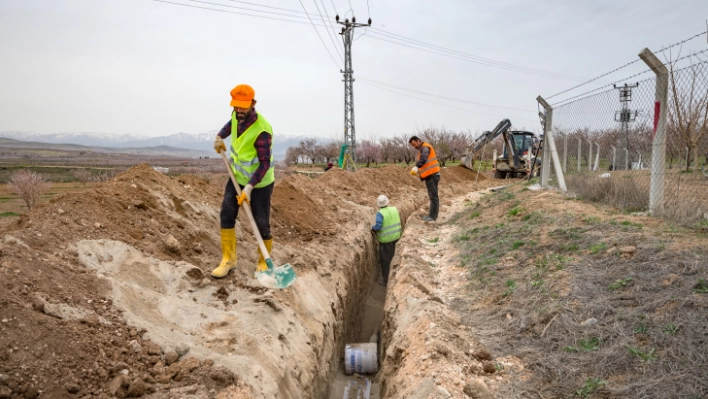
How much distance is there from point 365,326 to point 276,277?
397 centimetres

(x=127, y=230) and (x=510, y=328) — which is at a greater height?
(x=127, y=230)

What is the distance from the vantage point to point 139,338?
3.54 m

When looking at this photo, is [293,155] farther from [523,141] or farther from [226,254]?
[226,254]

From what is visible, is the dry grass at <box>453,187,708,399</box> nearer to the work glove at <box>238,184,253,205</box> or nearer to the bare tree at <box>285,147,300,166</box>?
the work glove at <box>238,184,253,205</box>

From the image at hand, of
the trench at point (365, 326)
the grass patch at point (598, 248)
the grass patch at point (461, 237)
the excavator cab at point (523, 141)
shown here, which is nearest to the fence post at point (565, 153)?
the grass patch at point (461, 237)

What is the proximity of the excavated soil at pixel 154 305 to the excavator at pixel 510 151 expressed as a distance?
14.0 m

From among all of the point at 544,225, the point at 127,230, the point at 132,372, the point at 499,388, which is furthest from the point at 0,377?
the point at 544,225

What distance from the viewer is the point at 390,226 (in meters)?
9.42

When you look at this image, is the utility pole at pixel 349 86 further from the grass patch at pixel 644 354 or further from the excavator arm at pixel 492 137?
the grass patch at pixel 644 354

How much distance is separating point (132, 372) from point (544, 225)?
5.52 meters

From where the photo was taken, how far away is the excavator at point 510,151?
19.9 metres

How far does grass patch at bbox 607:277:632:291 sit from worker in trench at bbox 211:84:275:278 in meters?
3.57

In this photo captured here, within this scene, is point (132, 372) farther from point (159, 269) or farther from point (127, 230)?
point (127, 230)

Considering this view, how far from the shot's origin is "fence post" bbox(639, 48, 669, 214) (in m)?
5.77
